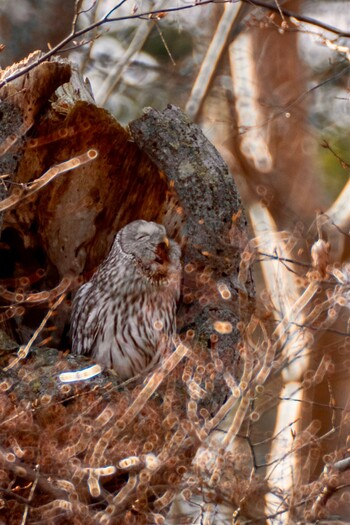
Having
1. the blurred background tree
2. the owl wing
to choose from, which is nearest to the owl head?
the owl wing

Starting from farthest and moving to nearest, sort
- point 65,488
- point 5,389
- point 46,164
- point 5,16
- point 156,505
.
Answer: point 5,16 < point 46,164 < point 5,389 < point 156,505 < point 65,488

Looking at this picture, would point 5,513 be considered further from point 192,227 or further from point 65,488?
point 192,227

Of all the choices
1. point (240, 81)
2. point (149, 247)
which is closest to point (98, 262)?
point (149, 247)

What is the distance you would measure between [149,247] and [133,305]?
369 millimetres

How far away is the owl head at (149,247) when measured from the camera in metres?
6.27

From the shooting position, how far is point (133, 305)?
636 cm

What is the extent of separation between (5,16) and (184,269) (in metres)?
6.40

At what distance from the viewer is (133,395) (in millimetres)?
5395

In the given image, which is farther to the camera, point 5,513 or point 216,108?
point 216,108

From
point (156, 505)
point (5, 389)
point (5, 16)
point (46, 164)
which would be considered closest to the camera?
point (156, 505)

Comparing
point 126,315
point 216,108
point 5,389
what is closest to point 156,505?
point 5,389

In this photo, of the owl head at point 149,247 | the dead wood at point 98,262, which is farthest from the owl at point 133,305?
the dead wood at point 98,262

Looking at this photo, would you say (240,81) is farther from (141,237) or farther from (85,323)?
(85,323)

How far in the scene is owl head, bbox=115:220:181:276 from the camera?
20.6 ft
